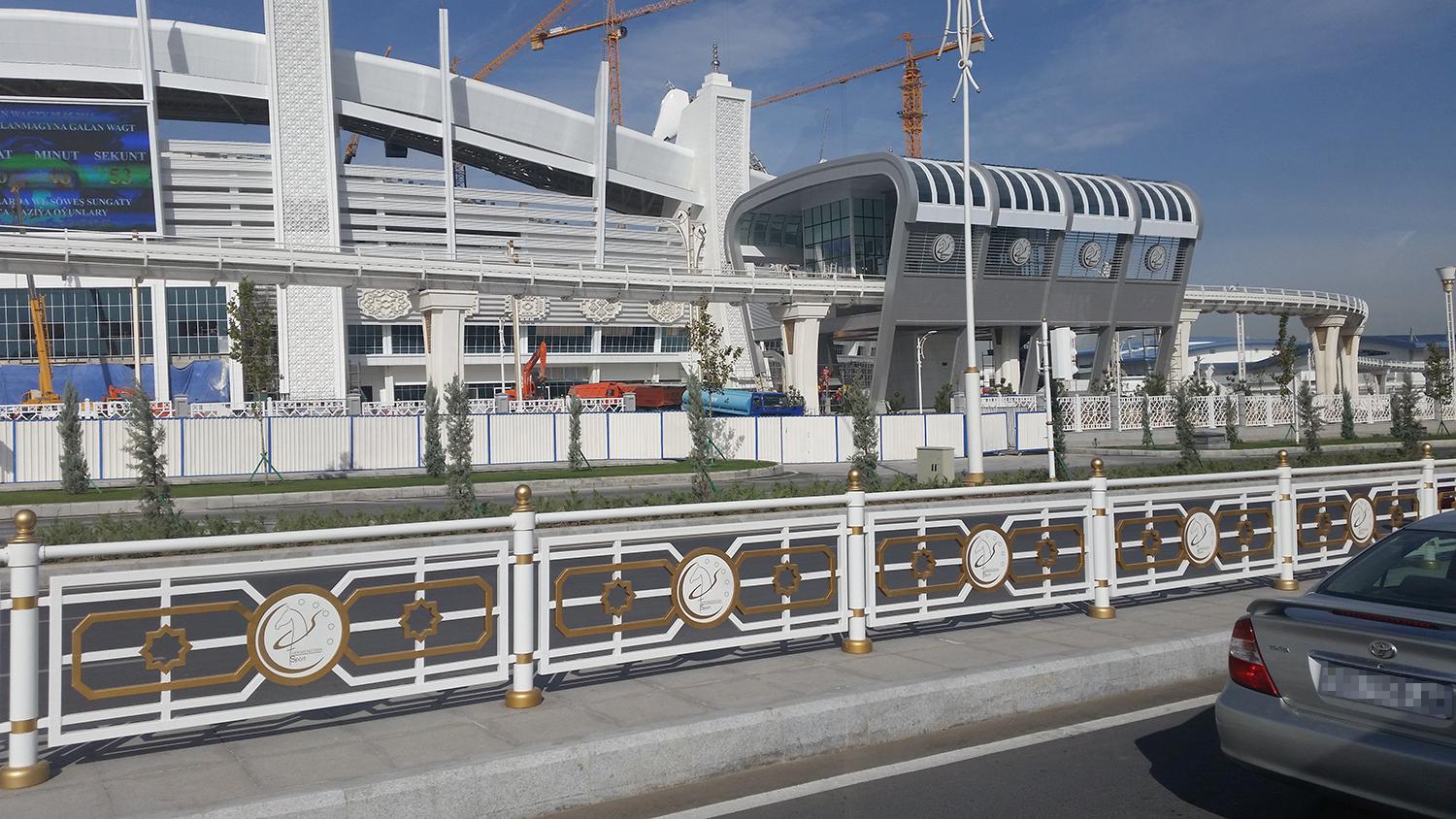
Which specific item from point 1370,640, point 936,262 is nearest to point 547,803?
point 1370,640

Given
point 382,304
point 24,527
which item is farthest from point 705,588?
point 382,304

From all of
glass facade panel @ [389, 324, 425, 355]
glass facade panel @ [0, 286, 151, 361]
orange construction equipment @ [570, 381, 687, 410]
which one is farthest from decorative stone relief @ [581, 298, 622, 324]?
glass facade panel @ [0, 286, 151, 361]

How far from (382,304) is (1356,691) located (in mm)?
60608

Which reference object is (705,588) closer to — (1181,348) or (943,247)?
(943,247)

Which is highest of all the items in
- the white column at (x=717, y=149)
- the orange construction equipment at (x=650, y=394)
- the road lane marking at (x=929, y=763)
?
the white column at (x=717, y=149)

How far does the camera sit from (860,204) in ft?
201

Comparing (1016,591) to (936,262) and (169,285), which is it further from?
(169,285)

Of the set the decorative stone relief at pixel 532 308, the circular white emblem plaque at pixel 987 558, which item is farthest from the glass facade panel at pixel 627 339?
the circular white emblem plaque at pixel 987 558

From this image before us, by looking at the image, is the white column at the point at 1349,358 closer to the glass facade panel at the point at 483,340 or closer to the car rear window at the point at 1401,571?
the glass facade panel at the point at 483,340

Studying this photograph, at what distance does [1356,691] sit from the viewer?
4.39 meters

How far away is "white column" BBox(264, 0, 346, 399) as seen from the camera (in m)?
61.4

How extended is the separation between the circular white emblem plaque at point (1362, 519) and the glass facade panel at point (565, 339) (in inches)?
2707

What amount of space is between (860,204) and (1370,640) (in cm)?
5859

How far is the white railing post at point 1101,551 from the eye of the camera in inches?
329
